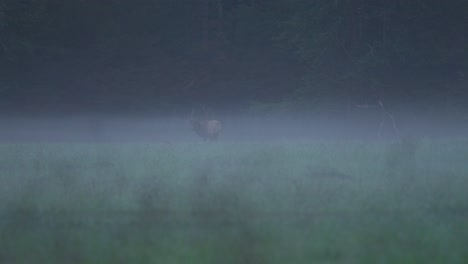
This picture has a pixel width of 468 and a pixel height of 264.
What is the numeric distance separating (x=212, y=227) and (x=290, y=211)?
1.18 m

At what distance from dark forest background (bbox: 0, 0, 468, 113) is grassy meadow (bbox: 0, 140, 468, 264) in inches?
691

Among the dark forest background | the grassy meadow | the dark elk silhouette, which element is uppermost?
the dark forest background

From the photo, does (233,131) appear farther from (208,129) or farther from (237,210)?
(237,210)

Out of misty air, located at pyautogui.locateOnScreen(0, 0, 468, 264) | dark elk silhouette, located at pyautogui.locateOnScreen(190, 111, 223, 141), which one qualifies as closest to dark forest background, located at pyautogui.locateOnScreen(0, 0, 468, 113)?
misty air, located at pyautogui.locateOnScreen(0, 0, 468, 264)

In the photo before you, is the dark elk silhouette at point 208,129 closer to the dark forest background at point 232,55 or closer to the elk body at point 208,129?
the elk body at point 208,129

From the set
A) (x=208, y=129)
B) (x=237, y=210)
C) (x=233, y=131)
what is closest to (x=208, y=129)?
(x=208, y=129)

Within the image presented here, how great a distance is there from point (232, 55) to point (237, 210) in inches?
1141

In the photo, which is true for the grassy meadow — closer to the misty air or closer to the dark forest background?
the misty air

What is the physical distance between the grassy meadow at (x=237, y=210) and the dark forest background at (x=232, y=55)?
1755cm

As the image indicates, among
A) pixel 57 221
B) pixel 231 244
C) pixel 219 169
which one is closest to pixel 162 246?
pixel 231 244

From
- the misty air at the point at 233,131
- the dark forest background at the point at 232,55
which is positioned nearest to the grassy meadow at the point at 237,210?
the misty air at the point at 233,131

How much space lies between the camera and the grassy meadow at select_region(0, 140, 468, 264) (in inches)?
267

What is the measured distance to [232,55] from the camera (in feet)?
122

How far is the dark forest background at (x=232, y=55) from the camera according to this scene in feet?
101
